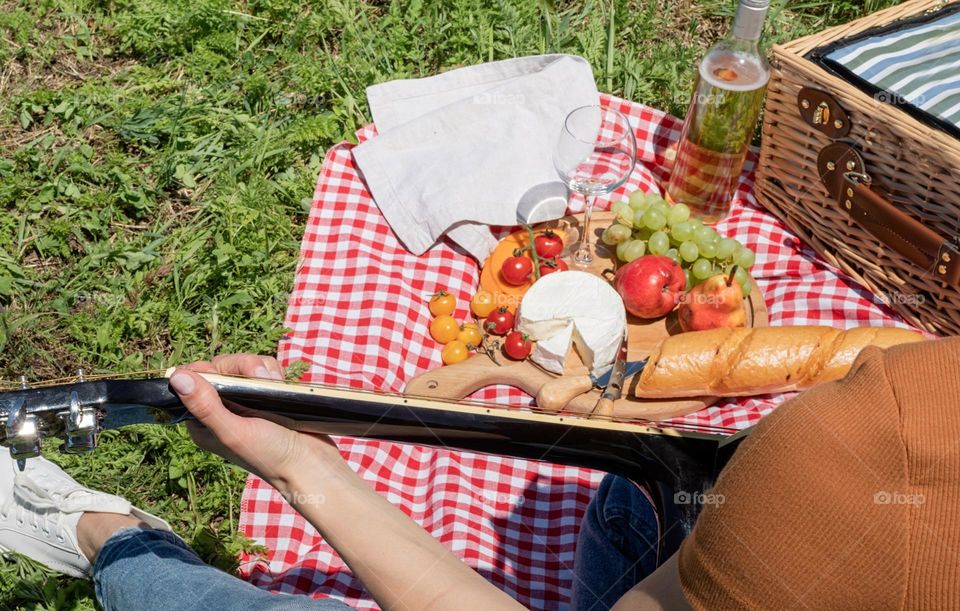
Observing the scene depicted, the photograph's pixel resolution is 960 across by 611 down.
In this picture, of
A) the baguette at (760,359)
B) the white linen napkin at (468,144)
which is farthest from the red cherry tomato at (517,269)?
the baguette at (760,359)

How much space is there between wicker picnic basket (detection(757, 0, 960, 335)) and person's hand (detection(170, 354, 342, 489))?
1.69m

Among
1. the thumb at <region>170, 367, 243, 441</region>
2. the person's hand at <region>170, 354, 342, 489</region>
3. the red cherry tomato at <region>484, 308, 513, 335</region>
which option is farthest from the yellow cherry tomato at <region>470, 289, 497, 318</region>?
the thumb at <region>170, 367, 243, 441</region>

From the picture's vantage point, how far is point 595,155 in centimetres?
265

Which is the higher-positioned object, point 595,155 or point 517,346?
point 595,155

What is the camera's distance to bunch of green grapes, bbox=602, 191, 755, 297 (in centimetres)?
255

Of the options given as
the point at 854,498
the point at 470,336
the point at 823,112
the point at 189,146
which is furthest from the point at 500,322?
the point at 854,498

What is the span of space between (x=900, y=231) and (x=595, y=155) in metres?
0.90

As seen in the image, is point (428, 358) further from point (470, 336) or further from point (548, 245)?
point (548, 245)

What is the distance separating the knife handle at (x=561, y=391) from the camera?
2326mm

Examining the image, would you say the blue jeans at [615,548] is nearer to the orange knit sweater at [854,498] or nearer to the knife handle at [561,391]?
the knife handle at [561,391]

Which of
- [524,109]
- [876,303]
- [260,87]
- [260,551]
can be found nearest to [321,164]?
[260,87]

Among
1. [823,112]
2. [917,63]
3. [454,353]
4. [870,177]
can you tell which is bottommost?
A: [454,353]

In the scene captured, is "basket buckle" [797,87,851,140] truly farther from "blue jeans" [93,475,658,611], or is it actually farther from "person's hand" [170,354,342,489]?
"person's hand" [170,354,342,489]

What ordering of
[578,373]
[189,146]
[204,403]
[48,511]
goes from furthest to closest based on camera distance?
[189,146], [578,373], [48,511], [204,403]
